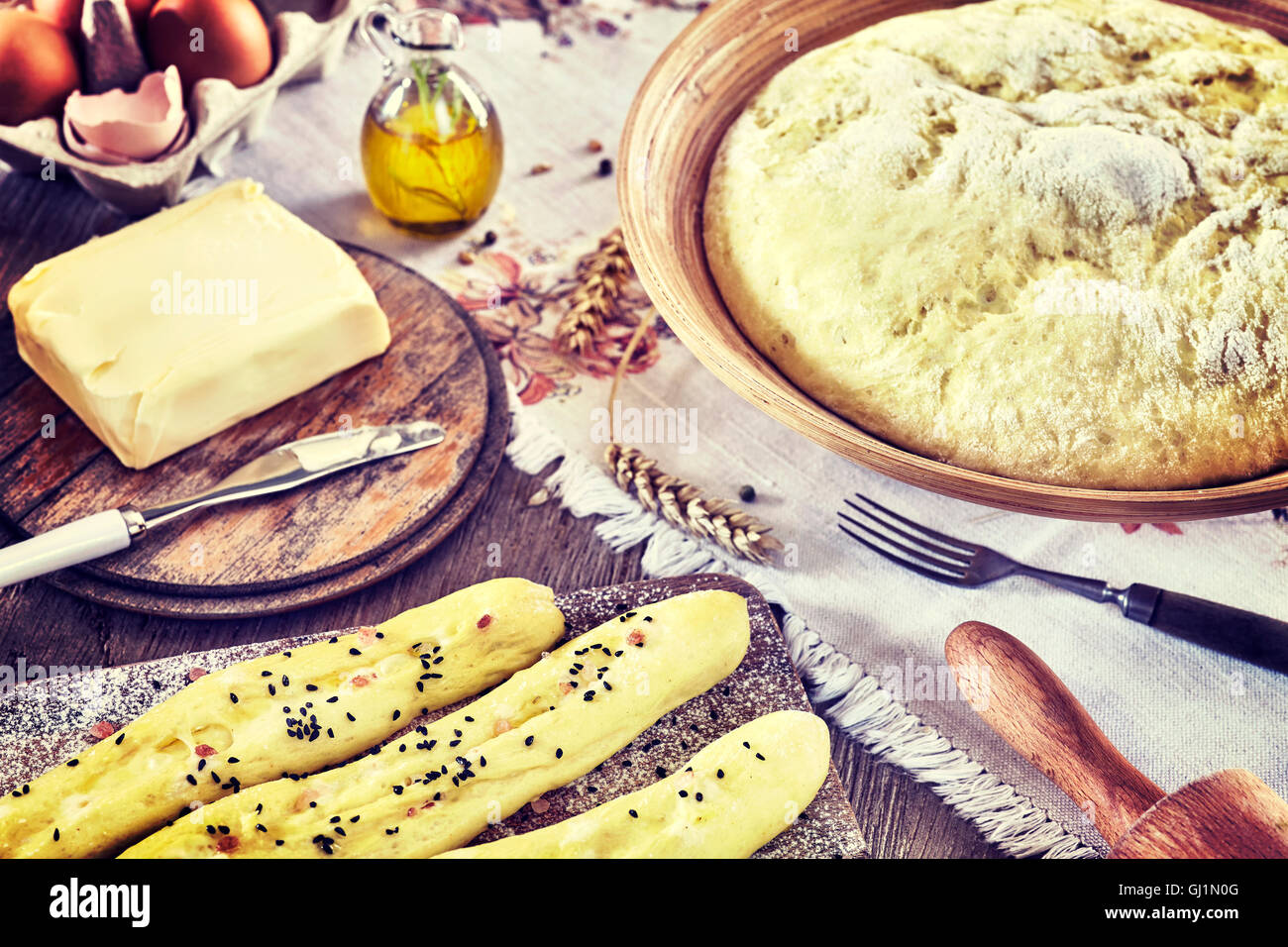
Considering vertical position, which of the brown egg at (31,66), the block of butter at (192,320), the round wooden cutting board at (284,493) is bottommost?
the round wooden cutting board at (284,493)

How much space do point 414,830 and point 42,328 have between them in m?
0.95

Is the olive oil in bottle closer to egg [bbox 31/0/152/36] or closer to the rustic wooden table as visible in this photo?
egg [bbox 31/0/152/36]

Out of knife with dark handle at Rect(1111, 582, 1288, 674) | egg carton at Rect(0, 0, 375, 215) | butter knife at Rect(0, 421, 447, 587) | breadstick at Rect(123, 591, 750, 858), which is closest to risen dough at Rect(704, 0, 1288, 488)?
knife with dark handle at Rect(1111, 582, 1288, 674)

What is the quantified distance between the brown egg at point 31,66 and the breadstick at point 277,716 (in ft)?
3.61

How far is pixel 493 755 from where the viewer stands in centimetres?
122

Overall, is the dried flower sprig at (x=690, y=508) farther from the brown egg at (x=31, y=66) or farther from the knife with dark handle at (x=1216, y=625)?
the brown egg at (x=31, y=66)

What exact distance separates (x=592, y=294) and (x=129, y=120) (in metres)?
0.84

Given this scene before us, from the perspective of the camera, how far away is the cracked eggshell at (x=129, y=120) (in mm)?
1759

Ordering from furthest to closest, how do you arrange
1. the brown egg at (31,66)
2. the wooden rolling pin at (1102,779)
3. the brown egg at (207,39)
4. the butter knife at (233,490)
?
the brown egg at (207,39), the brown egg at (31,66), the butter knife at (233,490), the wooden rolling pin at (1102,779)

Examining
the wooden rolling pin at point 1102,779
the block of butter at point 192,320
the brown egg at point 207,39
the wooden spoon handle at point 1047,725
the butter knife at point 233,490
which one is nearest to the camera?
the wooden rolling pin at point 1102,779

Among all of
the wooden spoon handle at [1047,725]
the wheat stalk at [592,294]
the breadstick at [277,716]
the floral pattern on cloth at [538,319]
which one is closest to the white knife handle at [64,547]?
the breadstick at [277,716]

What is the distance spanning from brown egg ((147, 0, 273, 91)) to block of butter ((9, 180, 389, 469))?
0.30 m
